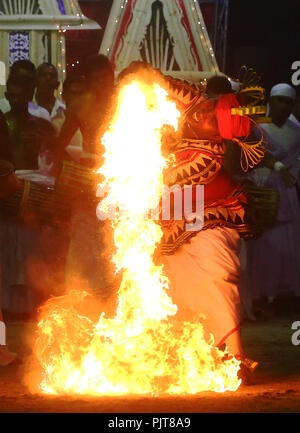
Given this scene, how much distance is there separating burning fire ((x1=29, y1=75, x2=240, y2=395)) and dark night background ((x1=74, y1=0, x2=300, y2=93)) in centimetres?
798

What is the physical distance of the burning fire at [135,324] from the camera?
25.2 ft

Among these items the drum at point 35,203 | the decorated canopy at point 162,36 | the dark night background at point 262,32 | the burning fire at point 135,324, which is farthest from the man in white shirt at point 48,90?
the dark night background at point 262,32

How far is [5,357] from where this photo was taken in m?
9.07

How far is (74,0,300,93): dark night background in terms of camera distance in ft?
53.1

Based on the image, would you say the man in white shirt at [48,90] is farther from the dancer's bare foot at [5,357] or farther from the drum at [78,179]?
the dancer's bare foot at [5,357]

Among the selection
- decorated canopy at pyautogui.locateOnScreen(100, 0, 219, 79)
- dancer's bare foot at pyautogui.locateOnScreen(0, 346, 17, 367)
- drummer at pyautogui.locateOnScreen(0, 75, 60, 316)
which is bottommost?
dancer's bare foot at pyautogui.locateOnScreen(0, 346, 17, 367)

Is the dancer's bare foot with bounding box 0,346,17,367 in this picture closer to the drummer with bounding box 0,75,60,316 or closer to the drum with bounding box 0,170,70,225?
the drum with bounding box 0,170,70,225

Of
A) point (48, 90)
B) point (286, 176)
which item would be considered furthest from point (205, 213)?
point (48, 90)

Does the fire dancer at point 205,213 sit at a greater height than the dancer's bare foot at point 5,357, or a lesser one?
greater

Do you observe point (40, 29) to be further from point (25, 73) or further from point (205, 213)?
point (205, 213)

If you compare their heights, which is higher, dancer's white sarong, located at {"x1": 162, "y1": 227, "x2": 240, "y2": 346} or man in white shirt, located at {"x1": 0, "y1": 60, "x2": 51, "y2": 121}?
man in white shirt, located at {"x1": 0, "y1": 60, "x2": 51, "y2": 121}

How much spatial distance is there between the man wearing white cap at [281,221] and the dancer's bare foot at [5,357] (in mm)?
3857

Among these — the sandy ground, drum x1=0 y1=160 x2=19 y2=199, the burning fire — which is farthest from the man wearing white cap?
the burning fire
